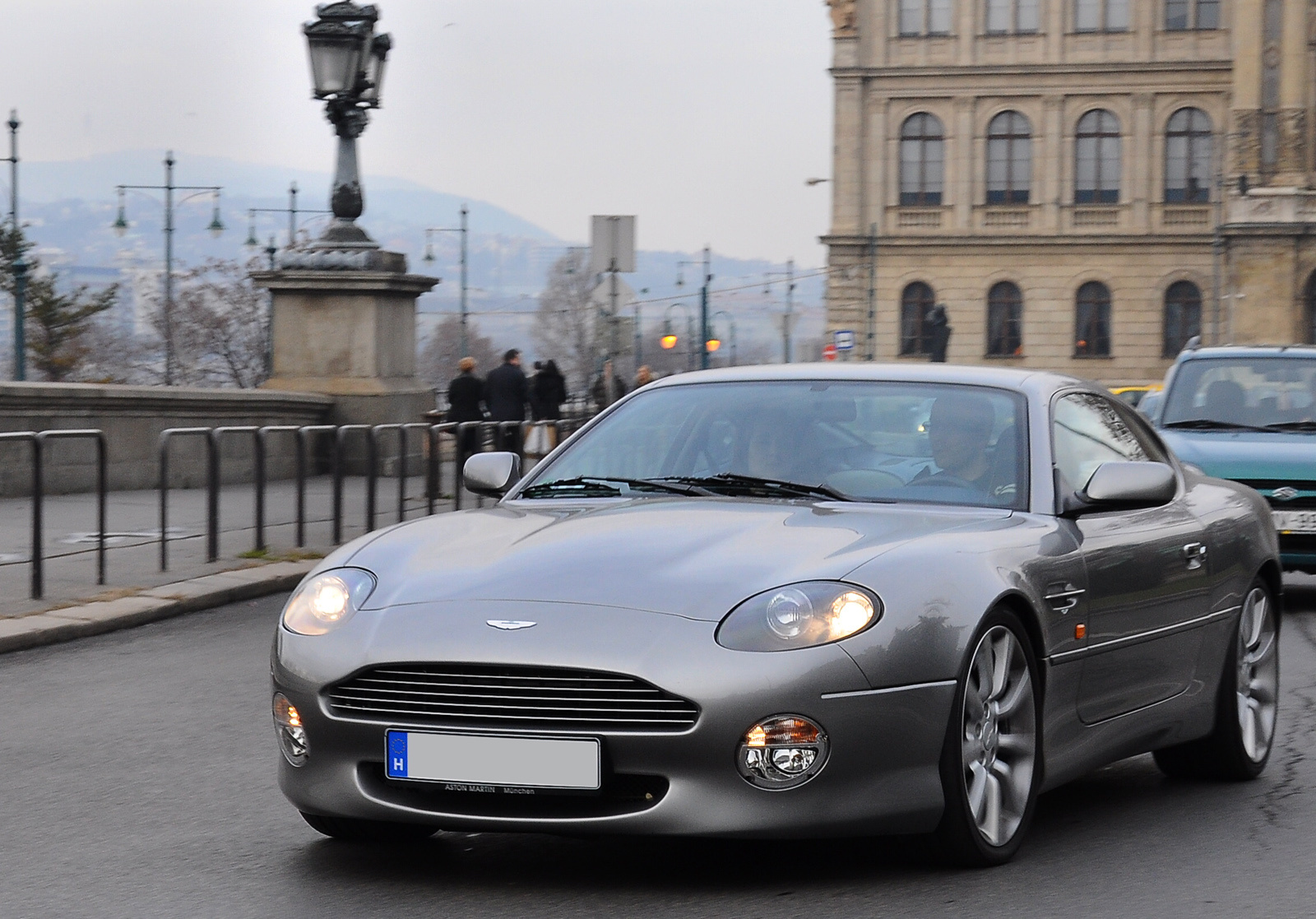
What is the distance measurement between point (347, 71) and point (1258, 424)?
1022 centimetres

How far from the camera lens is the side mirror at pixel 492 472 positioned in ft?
20.2

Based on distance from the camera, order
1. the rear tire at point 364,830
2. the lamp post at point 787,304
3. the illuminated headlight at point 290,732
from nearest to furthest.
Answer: the illuminated headlight at point 290,732 → the rear tire at point 364,830 → the lamp post at point 787,304

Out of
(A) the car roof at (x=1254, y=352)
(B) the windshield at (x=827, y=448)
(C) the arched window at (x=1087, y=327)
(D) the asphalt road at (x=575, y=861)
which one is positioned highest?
(C) the arched window at (x=1087, y=327)

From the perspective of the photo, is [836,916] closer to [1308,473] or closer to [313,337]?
[1308,473]

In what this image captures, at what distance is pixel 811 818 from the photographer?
4.40 m

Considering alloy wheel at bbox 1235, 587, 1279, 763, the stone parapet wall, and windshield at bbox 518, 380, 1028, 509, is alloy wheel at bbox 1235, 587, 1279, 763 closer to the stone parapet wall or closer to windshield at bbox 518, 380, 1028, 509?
windshield at bbox 518, 380, 1028, 509

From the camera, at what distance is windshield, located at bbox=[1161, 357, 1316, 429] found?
1295 centimetres

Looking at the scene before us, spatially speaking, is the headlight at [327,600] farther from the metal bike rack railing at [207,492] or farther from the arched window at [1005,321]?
the arched window at [1005,321]

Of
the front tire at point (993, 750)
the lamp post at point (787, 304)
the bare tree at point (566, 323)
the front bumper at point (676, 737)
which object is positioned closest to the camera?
the front bumper at point (676, 737)

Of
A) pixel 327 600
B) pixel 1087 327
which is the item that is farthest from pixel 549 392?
pixel 1087 327

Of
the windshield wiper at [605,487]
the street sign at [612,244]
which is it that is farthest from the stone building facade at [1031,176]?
the windshield wiper at [605,487]

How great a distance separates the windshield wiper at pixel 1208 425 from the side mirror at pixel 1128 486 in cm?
772

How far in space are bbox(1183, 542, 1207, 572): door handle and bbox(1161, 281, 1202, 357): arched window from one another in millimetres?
63163

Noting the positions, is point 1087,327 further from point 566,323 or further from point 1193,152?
point 566,323
